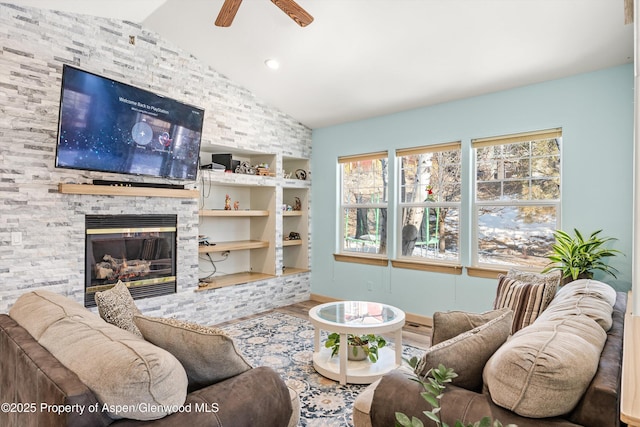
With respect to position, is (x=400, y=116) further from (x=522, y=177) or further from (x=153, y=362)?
(x=153, y=362)

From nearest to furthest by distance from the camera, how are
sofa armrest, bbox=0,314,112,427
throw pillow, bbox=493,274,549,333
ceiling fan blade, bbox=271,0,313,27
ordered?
sofa armrest, bbox=0,314,112,427, ceiling fan blade, bbox=271,0,313,27, throw pillow, bbox=493,274,549,333

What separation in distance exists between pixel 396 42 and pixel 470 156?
1.47 m

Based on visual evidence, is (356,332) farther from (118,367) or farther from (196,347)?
(118,367)

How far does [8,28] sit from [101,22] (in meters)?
0.74

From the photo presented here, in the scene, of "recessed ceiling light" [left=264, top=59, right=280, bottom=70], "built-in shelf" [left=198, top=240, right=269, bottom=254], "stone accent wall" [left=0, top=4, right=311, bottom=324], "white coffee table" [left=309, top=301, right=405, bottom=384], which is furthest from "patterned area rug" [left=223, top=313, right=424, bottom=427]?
"recessed ceiling light" [left=264, top=59, right=280, bottom=70]

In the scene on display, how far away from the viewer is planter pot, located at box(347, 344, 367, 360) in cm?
299

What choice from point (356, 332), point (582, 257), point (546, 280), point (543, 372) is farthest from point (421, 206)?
point (543, 372)

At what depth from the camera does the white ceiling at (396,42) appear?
2.85 m

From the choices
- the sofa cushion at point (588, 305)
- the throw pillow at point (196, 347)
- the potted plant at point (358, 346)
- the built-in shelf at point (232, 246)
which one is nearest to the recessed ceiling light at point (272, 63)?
the built-in shelf at point (232, 246)

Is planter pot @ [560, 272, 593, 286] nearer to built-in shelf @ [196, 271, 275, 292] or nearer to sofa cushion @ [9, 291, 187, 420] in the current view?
sofa cushion @ [9, 291, 187, 420]

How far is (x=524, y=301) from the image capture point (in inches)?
104

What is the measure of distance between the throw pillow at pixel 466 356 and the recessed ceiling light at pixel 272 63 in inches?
132

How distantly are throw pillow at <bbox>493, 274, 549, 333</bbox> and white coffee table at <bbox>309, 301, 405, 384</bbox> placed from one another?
79cm

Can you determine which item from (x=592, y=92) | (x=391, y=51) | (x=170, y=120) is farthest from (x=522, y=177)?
(x=170, y=120)
